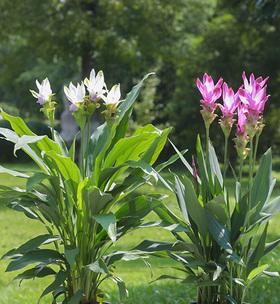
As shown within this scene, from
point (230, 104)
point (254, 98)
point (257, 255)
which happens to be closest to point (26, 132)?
point (230, 104)

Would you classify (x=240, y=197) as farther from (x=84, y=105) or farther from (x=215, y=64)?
(x=215, y=64)

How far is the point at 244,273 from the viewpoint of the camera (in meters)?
3.80

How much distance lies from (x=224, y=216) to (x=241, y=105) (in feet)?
2.16

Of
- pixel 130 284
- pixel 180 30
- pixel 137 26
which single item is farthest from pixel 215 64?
pixel 130 284

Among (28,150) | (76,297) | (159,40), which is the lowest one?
(76,297)

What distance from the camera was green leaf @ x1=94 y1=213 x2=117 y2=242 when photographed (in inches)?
133

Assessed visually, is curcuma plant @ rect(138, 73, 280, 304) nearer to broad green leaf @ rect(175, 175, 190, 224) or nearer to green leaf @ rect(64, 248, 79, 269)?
broad green leaf @ rect(175, 175, 190, 224)

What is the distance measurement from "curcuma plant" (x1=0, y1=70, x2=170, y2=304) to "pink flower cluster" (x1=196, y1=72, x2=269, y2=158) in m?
0.33

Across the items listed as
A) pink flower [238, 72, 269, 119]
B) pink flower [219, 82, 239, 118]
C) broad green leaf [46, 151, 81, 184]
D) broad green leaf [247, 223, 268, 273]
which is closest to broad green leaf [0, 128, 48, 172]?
broad green leaf [46, 151, 81, 184]

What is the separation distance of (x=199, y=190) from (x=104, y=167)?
24.1 inches

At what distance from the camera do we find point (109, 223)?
3.44 m

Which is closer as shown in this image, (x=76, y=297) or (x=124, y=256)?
(x=76, y=297)

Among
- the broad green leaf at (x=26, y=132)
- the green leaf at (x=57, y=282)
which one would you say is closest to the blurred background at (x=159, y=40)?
the broad green leaf at (x=26, y=132)

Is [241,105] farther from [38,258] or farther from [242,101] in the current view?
[38,258]
